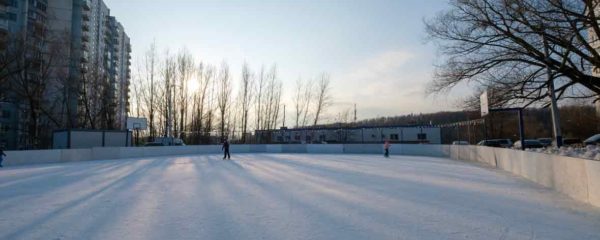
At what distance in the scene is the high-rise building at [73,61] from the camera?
144ft

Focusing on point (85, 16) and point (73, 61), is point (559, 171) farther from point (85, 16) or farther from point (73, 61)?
point (85, 16)

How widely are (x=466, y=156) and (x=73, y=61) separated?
157 ft

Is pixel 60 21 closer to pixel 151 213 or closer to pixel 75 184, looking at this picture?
pixel 75 184

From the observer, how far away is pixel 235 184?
40.0ft

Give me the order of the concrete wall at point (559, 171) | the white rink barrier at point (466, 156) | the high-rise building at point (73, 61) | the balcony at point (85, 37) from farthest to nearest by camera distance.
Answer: the balcony at point (85, 37) → the high-rise building at point (73, 61) → the white rink barrier at point (466, 156) → the concrete wall at point (559, 171)

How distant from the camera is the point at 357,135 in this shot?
2399 inches

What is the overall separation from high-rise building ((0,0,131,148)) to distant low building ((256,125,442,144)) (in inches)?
878

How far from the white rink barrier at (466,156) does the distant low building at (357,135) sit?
52.3ft

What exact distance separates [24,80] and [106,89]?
936 centimetres

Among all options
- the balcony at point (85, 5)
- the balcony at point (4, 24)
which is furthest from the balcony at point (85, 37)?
the balcony at point (4, 24)

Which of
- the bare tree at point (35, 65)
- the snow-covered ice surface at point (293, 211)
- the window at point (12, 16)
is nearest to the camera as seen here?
the snow-covered ice surface at point (293, 211)

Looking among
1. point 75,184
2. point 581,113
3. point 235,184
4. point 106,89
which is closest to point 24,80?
point 106,89

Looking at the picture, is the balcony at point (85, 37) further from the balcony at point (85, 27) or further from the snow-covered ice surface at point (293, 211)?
the snow-covered ice surface at point (293, 211)

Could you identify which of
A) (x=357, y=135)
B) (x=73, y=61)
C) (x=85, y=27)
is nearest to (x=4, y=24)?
(x=73, y=61)
